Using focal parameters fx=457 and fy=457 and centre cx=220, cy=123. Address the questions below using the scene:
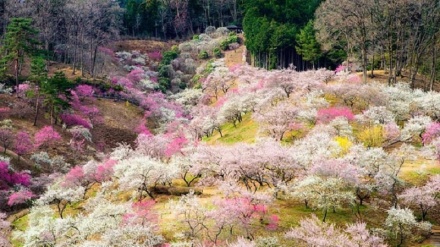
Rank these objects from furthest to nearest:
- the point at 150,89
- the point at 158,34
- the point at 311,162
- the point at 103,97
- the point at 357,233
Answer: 1. the point at 158,34
2. the point at 150,89
3. the point at 103,97
4. the point at 311,162
5. the point at 357,233

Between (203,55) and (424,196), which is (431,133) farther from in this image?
(203,55)

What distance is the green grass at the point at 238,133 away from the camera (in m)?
57.7

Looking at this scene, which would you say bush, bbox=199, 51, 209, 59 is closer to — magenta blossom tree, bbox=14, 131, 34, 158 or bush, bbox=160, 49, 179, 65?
bush, bbox=160, 49, 179, 65

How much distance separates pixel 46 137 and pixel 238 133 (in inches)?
1038

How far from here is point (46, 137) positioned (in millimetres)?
62688

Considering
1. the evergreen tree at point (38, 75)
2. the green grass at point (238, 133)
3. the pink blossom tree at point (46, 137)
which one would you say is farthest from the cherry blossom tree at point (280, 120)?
the evergreen tree at point (38, 75)

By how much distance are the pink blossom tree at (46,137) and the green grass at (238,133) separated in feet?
68.8

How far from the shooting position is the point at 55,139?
64.0 m

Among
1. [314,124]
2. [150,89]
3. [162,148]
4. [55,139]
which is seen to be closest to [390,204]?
[314,124]

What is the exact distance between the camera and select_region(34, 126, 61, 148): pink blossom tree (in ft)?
202

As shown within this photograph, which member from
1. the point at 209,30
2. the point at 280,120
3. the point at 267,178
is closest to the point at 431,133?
the point at 280,120

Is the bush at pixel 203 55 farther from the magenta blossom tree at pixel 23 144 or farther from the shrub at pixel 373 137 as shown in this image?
the shrub at pixel 373 137

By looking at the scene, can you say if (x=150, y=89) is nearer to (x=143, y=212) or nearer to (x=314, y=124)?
(x=314, y=124)

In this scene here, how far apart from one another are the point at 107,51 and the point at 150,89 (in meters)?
19.6
